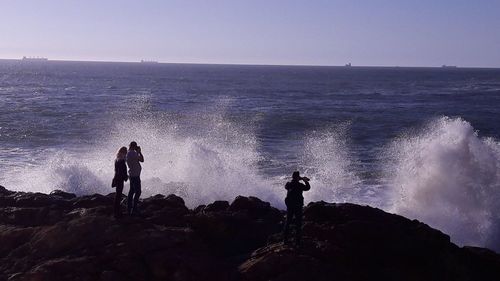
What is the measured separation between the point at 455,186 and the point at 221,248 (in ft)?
33.3

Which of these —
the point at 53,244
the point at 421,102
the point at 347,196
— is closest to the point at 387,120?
the point at 421,102

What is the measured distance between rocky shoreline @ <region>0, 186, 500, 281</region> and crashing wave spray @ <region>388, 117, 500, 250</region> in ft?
18.7

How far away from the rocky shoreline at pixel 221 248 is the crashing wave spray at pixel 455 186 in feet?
18.7

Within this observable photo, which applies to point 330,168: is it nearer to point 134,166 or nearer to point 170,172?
point 170,172

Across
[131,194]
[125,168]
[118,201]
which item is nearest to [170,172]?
[131,194]


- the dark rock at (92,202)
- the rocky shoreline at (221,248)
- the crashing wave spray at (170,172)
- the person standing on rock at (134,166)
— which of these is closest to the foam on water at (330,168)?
the crashing wave spray at (170,172)

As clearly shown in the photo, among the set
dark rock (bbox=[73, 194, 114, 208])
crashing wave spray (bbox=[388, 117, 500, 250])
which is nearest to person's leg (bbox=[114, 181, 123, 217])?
dark rock (bbox=[73, 194, 114, 208])

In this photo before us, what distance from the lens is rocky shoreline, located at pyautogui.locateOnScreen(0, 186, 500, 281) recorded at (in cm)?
918

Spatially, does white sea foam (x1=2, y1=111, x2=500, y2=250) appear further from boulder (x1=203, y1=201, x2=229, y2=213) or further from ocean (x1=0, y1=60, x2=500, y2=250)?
boulder (x1=203, y1=201, x2=229, y2=213)

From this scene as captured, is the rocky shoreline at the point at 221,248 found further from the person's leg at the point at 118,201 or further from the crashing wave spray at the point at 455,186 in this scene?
the crashing wave spray at the point at 455,186

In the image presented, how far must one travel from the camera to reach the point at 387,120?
38.9 metres

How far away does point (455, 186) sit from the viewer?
59.8 ft

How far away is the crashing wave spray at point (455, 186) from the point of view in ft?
53.7

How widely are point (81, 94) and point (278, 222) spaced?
5290 cm
